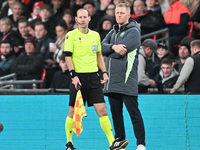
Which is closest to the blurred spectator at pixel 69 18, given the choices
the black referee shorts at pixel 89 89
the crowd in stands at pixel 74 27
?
the crowd in stands at pixel 74 27

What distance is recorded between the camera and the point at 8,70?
539 inches

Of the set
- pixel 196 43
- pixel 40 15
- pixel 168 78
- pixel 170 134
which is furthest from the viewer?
pixel 40 15

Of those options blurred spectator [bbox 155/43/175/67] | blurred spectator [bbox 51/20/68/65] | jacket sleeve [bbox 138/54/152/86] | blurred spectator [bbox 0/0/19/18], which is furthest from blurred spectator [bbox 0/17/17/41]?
jacket sleeve [bbox 138/54/152/86]

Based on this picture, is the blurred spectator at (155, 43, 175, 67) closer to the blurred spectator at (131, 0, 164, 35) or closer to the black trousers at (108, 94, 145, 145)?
the blurred spectator at (131, 0, 164, 35)

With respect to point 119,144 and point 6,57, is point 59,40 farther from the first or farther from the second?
point 119,144

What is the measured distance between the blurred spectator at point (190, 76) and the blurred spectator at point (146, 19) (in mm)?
3203

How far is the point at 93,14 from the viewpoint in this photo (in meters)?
13.8

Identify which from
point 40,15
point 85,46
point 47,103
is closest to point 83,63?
point 85,46

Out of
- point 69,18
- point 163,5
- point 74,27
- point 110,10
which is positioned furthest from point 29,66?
point 163,5

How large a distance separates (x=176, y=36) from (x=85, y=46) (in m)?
4.54

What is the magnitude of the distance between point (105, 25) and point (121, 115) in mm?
4239

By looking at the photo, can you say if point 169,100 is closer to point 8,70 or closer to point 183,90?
point 183,90

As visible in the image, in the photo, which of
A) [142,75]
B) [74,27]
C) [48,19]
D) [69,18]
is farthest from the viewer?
[48,19]

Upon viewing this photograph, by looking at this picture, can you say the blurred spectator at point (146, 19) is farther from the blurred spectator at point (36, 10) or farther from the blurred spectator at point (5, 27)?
the blurred spectator at point (5, 27)
